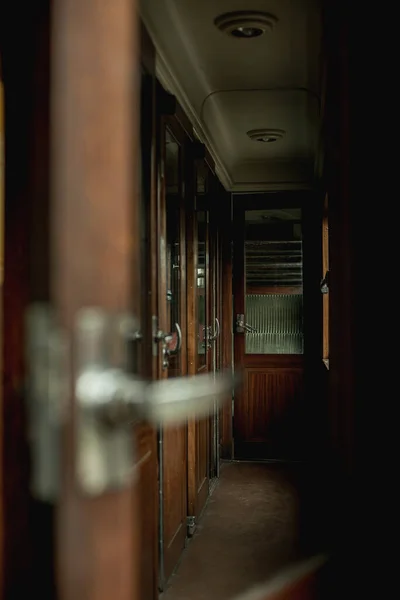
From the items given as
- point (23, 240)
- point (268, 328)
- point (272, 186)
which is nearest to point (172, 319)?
point (23, 240)

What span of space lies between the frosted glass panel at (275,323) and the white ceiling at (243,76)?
Answer: 103 centimetres

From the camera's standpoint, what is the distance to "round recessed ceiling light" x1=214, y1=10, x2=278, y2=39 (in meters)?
3.03

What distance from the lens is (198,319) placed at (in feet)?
12.9

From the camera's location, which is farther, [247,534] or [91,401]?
[247,534]

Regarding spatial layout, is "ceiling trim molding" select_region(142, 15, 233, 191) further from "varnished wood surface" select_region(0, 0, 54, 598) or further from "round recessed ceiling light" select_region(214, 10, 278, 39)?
"varnished wood surface" select_region(0, 0, 54, 598)

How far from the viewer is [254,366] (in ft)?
18.8

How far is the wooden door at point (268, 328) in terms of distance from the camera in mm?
5629

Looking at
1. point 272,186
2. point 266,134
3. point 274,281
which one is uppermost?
point 266,134

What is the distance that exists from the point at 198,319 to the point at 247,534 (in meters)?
1.20

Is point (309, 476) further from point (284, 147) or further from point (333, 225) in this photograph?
point (333, 225)

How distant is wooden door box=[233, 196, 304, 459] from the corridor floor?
452 mm

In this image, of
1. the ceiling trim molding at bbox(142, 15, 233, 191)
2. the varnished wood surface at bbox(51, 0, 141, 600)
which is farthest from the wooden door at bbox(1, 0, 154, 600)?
the ceiling trim molding at bbox(142, 15, 233, 191)

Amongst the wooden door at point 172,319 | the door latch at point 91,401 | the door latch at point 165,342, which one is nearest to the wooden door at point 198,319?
the wooden door at point 172,319

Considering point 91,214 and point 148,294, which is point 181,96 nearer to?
point 148,294
